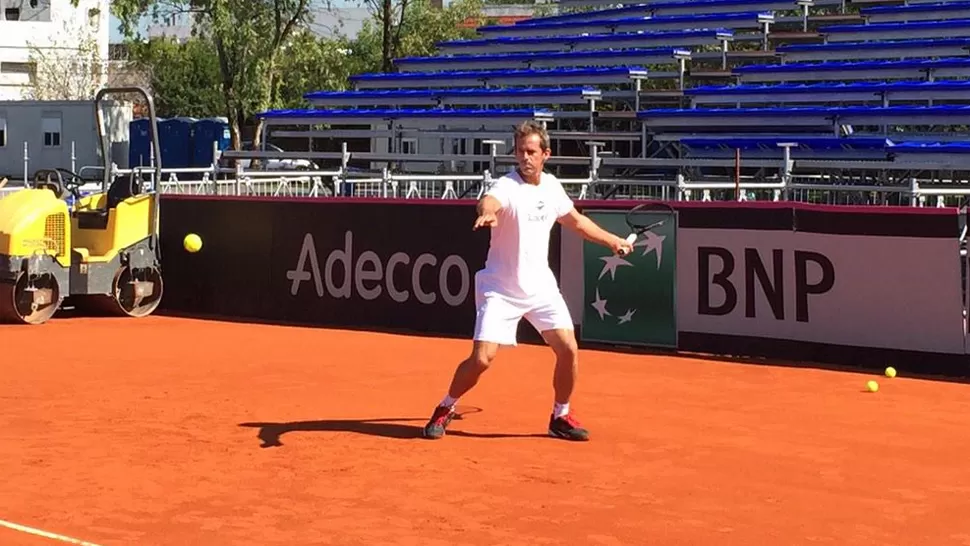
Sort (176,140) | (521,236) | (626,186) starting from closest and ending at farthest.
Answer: (521,236)
(626,186)
(176,140)

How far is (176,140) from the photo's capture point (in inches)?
1762

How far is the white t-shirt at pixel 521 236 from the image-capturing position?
909 centimetres

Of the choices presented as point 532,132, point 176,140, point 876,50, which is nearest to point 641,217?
point 532,132

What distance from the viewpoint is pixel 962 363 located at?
12750 mm

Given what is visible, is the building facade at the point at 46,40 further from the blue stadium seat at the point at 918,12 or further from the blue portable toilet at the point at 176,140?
the blue stadium seat at the point at 918,12

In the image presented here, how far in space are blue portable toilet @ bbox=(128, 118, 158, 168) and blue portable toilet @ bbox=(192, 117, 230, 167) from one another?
137cm

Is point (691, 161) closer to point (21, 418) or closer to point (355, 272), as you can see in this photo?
point (355, 272)

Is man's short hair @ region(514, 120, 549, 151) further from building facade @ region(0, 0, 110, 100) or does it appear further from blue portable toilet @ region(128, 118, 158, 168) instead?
building facade @ region(0, 0, 110, 100)

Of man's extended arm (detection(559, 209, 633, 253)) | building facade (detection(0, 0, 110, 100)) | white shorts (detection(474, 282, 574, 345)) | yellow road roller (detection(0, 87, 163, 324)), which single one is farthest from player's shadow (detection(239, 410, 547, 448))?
building facade (detection(0, 0, 110, 100))

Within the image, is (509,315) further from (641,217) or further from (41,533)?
(641,217)

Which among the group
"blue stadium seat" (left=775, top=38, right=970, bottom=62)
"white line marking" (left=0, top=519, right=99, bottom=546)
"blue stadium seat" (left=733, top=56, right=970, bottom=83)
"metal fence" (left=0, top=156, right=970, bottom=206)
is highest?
"blue stadium seat" (left=775, top=38, right=970, bottom=62)

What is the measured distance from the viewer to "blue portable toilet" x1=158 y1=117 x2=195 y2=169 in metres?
44.3

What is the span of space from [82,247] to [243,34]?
26.7 m

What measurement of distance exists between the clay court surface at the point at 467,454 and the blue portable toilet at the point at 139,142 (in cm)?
3083
